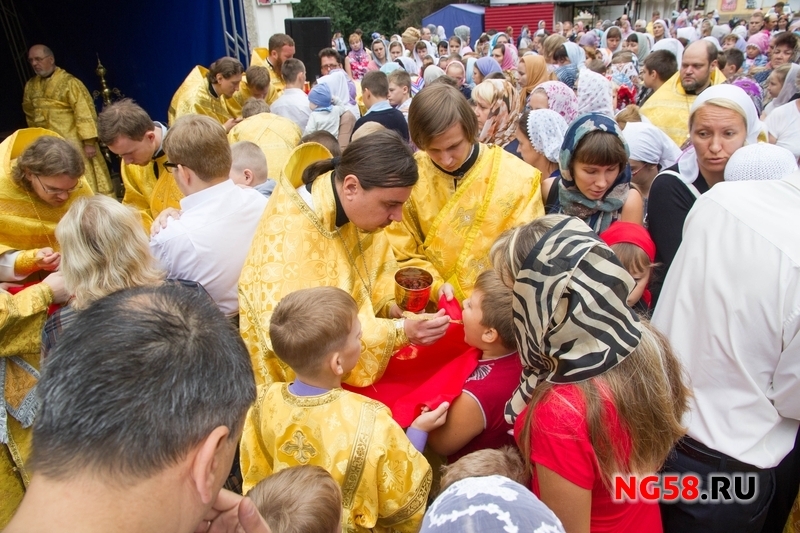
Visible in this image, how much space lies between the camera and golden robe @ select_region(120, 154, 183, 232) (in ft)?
13.3

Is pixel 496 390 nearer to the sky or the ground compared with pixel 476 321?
nearer to the ground

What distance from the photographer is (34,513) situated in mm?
885

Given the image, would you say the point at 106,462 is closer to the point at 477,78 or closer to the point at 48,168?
the point at 48,168

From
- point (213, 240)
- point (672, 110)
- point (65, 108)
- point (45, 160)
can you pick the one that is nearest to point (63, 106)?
point (65, 108)

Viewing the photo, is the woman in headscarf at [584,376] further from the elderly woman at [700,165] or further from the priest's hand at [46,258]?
the priest's hand at [46,258]

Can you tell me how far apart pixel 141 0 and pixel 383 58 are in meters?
6.55

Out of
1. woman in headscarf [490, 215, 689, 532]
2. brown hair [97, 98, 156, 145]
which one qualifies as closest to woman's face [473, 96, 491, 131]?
brown hair [97, 98, 156, 145]

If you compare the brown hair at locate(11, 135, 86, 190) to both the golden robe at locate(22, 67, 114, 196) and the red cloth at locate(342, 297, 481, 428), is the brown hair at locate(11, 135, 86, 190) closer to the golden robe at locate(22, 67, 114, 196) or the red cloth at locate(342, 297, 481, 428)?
the red cloth at locate(342, 297, 481, 428)

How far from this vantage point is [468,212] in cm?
308

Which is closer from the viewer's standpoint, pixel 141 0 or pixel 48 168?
pixel 48 168

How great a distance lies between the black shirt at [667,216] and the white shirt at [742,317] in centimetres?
83

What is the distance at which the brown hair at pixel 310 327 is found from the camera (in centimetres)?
193

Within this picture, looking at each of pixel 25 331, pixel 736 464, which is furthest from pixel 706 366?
pixel 25 331

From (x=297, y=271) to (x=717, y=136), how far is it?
7.10ft
